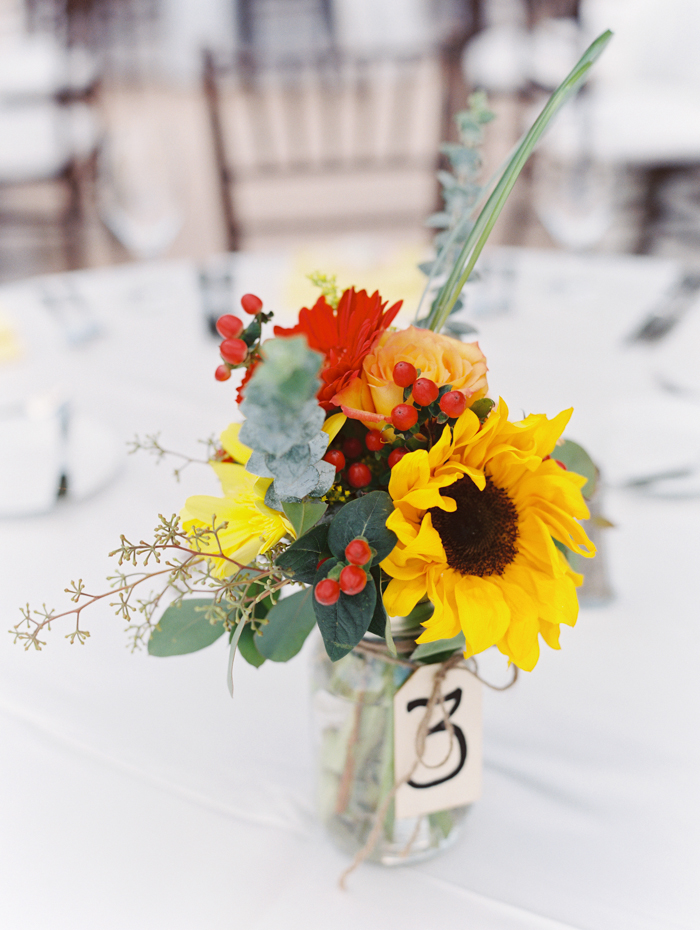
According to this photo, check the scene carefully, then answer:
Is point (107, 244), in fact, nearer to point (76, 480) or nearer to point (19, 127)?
point (19, 127)

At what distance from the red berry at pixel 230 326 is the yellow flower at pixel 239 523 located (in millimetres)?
60

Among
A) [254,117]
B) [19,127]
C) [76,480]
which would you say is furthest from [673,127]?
[76,480]

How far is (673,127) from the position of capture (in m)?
2.46

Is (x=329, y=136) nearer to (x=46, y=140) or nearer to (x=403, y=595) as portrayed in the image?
(x=46, y=140)

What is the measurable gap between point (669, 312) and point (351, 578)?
874mm

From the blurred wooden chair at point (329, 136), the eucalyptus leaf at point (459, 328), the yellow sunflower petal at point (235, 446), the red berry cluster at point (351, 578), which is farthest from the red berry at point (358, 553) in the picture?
the blurred wooden chair at point (329, 136)

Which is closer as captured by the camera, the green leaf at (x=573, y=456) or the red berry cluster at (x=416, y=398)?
the red berry cluster at (x=416, y=398)

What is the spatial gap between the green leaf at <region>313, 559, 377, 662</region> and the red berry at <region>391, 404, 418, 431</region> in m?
0.07

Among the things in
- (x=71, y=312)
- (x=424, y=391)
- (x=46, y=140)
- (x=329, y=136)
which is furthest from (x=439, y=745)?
(x=329, y=136)

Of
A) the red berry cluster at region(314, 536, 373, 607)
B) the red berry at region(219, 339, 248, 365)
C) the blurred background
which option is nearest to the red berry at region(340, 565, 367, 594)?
the red berry cluster at region(314, 536, 373, 607)

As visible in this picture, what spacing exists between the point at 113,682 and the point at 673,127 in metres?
2.55

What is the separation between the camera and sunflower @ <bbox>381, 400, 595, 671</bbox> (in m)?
0.34

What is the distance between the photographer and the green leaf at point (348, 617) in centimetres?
34

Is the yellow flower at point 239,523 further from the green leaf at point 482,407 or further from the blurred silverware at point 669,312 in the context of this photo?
the blurred silverware at point 669,312
